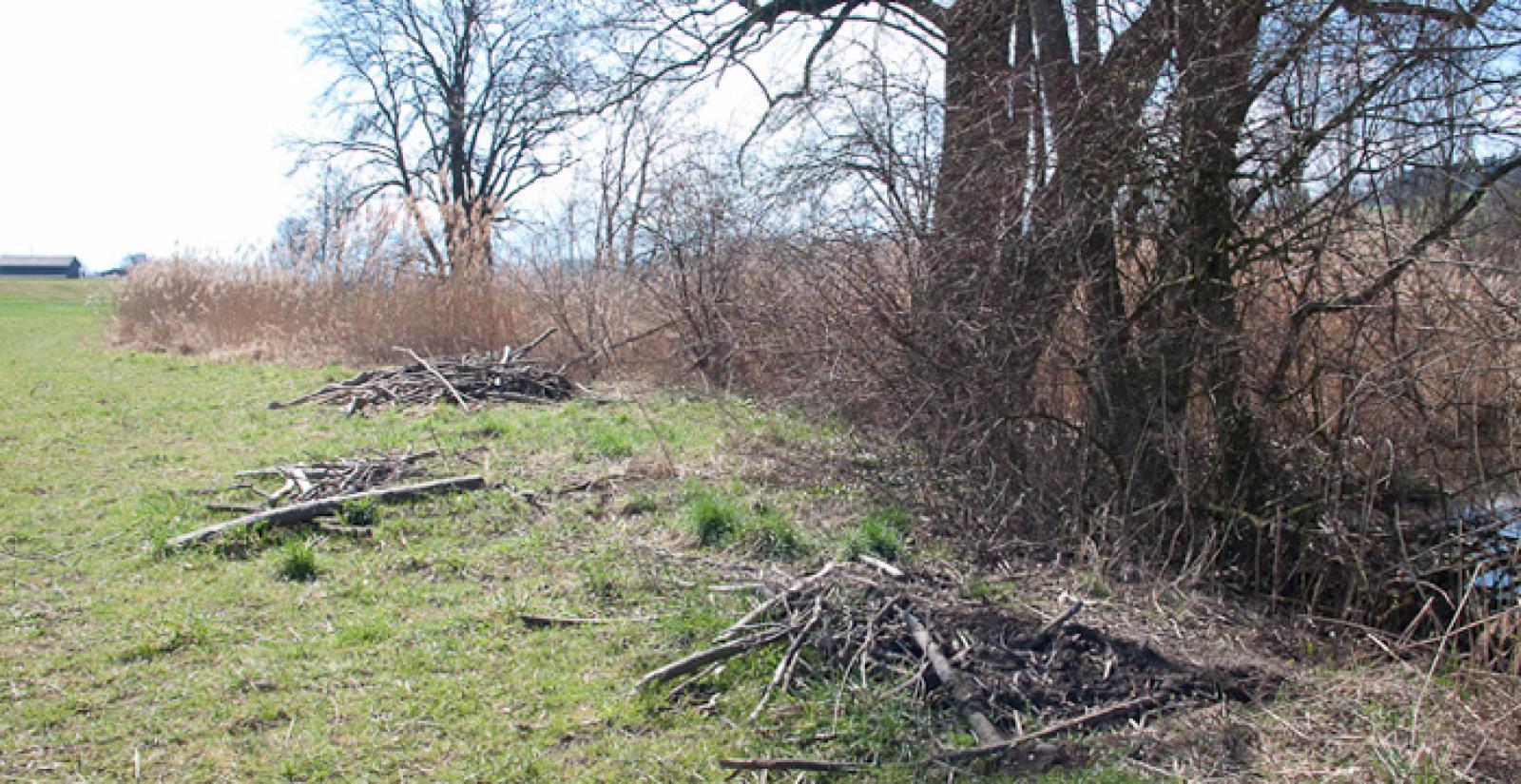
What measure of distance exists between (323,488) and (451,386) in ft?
13.9

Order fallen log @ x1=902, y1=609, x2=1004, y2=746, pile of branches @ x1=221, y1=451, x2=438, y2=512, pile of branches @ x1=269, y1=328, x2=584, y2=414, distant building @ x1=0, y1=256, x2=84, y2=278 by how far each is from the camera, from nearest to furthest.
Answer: fallen log @ x1=902, y1=609, x2=1004, y2=746 < pile of branches @ x1=221, y1=451, x2=438, y2=512 < pile of branches @ x1=269, y1=328, x2=584, y2=414 < distant building @ x1=0, y1=256, x2=84, y2=278

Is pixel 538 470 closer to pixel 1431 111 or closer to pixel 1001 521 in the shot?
pixel 1001 521

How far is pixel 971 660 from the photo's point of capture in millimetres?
3666

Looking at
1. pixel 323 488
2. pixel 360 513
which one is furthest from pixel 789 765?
pixel 323 488

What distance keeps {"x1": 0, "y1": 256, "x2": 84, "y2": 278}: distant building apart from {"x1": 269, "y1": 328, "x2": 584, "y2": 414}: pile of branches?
253 feet

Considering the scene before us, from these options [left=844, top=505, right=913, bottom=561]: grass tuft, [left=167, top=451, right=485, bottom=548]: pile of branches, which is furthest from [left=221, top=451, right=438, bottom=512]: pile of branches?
[left=844, top=505, right=913, bottom=561]: grass tuft

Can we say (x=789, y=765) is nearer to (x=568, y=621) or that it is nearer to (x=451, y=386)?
(x=568, y=621)

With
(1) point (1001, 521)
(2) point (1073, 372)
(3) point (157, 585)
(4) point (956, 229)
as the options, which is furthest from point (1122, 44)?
(3) point (157, 585)

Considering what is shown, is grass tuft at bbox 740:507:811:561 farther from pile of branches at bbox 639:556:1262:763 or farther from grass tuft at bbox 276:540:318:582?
grass tuft at bbox 276:540:318:582

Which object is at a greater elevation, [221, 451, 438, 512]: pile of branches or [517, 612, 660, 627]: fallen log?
[221, 451, 438, 512]: pile of branches

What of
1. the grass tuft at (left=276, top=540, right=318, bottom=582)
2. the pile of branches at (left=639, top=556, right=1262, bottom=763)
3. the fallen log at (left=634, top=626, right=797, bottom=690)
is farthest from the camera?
the grass tuft at (left=276, top=540, right=318, bottom=582)

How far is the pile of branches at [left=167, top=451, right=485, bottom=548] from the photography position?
223 inches

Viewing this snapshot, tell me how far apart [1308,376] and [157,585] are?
560 centimetres

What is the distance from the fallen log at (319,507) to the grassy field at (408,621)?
0.15 meters
